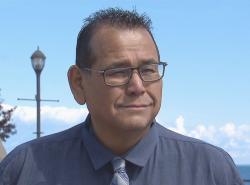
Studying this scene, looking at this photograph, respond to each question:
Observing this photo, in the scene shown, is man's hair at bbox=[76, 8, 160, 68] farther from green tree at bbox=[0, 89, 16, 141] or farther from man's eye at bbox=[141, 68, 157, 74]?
green tree at bbox=[0, 89, 16, 141]

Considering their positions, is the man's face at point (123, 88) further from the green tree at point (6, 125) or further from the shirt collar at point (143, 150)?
the green tree at point (6, 125)

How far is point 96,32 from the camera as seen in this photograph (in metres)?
3.46

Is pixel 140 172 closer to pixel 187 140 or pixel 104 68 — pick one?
pixel 187 140

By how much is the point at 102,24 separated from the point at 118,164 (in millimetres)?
701

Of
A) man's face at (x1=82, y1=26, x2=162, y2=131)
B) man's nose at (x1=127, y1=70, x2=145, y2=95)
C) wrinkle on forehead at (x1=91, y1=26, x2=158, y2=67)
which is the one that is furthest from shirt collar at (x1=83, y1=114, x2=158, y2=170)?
wrinkle on forehead at (x1=91, y1=26, x2=158, y2=67)

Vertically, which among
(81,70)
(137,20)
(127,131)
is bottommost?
(127,131)

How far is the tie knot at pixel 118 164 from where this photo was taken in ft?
11.1

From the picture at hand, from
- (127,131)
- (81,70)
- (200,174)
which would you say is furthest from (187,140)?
(81,70)

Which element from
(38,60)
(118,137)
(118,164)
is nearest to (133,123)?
(118,137)

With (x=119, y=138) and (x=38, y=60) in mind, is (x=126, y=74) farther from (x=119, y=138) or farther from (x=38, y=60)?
(x=38, y=60)

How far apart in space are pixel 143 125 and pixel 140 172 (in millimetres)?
298

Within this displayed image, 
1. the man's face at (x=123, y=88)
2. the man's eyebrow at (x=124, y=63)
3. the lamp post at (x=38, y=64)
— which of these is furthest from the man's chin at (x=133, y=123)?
the lamp post at (x=38, y=64)

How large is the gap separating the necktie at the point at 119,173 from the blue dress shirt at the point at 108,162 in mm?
30

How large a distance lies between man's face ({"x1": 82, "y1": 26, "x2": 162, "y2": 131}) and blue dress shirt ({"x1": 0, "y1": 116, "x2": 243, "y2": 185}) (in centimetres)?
18
